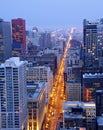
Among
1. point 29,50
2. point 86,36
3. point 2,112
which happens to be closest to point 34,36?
point 29,50

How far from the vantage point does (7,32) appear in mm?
24547

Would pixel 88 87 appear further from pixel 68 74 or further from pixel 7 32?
pixel 7 32

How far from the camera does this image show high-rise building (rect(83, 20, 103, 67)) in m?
21.4

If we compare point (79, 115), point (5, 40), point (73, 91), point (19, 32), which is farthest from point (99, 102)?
point (19, 32)

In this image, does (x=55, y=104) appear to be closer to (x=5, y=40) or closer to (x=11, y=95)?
(x=11, y=95)

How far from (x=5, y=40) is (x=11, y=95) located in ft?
42.8

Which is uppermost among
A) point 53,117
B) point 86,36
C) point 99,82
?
point 86,36

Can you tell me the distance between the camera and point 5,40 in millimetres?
23891

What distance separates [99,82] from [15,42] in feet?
42.5

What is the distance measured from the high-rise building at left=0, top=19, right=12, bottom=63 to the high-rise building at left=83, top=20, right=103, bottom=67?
4.29 m

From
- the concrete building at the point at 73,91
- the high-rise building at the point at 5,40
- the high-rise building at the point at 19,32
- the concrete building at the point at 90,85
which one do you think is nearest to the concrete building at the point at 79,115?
the concrete building at the point at 90,85

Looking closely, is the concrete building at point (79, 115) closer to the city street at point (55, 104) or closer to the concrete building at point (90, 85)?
the city street at point (55, 104)

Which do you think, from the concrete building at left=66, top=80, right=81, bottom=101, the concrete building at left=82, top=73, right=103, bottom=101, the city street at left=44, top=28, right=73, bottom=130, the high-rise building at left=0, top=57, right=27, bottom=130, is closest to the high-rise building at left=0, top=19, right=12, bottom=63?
the city street at left=44, top=28, right=73, bottom=130

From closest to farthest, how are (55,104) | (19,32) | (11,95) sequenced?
(11,95) < (55,104) < (19,32)
